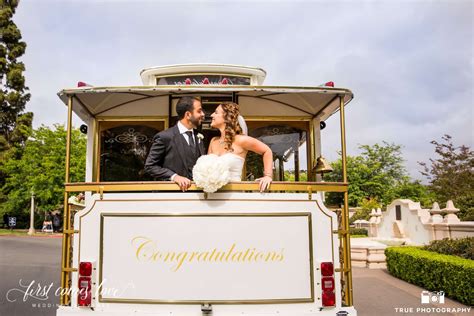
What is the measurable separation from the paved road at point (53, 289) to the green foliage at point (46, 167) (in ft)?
44.0

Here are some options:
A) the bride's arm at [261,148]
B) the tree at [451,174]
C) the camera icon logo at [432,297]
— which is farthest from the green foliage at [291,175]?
the tree at [451,174]

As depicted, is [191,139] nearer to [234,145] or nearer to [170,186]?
[234,145]

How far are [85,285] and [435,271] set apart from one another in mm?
7690

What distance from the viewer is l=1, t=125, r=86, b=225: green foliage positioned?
87.8ft

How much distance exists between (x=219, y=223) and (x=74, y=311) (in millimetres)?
1572

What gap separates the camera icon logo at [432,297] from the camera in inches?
324

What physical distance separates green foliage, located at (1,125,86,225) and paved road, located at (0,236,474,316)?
44.0 ft

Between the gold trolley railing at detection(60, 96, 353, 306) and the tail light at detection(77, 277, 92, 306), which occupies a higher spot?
the gold trolley railing at detection(60, 96, 353, 306)

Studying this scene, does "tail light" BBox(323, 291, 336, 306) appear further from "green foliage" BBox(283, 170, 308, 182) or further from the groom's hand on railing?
"green foliage" BBox(283, 170, 308, 182)

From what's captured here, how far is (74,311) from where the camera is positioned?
12.6 feet

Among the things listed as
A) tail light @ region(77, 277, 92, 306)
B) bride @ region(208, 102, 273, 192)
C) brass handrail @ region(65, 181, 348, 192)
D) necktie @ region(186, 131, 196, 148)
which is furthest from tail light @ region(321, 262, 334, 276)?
tail light @ region(77, 277, 92, 306)

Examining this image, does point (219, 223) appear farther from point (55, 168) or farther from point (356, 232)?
point (55, 168)

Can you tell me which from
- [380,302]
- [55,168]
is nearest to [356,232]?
[380,302]

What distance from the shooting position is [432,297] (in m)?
8.52
